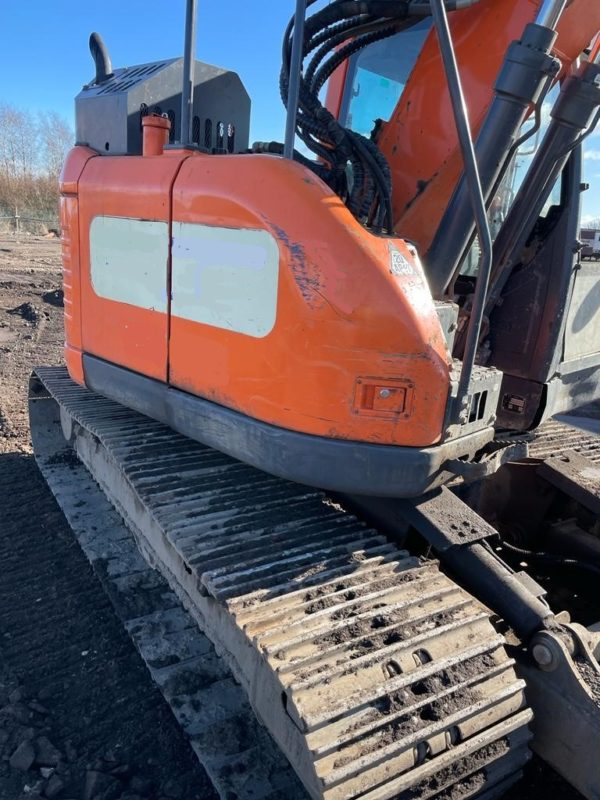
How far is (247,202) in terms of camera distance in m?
2.27

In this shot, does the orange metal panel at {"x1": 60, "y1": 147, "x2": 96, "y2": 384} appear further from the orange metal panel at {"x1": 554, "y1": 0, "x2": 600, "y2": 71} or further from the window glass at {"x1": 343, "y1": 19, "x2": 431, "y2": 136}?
the orange metal panel at {"x1": 554, "y1": 0, "x2": 600, "y2": 71}

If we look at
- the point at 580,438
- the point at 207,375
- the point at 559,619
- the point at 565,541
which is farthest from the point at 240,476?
the point at 580,438

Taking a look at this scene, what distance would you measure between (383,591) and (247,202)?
143 cm

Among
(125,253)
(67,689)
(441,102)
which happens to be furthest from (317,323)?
(67,689)

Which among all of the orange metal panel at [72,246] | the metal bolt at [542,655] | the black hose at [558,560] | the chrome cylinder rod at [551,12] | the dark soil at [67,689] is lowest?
the dark soil at [67,689]

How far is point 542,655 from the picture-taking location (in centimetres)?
206

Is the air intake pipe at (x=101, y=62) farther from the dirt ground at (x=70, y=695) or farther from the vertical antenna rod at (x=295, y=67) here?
the dirt ground at (x=70, y=695)

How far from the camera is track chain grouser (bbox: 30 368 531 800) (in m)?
1.76

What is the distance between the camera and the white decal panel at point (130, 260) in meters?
2.76

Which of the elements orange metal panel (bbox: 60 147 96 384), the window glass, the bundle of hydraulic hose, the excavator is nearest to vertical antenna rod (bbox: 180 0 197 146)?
the excavator

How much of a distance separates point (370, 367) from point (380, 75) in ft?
5.02

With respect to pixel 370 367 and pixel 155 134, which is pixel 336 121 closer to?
pixel 155 134

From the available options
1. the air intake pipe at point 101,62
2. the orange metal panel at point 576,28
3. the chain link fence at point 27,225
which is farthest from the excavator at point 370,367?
the chain link fence at point 27,225

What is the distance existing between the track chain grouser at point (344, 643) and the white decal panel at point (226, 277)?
2.44ft
